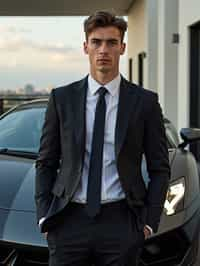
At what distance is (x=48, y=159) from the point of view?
7.19 ft

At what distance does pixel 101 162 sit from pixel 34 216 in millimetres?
1095

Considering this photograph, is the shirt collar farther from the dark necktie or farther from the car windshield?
the car windshield

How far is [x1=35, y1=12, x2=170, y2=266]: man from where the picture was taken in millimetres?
2055

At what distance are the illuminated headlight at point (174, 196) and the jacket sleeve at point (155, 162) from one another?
36.5 inches

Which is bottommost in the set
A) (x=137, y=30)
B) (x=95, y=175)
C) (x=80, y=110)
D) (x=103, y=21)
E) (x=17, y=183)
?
(x=17, y=183)

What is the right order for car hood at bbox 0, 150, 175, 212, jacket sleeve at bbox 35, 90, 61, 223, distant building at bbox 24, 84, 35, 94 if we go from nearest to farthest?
jacket sleeve at bbox 35, 90, 61, 223
car hood at bbox 0, 150, 175, 212
distant building at bbox 24, 84, 35, 94

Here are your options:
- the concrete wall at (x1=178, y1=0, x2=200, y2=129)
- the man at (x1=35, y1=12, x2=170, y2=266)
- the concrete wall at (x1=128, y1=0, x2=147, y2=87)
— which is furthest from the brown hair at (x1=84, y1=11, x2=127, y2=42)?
the concrete wall at (x1=128, y1=0, x2=147, y2=87)

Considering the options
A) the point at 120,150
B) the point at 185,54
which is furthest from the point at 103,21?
the point at 185,54

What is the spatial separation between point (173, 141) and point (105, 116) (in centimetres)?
255

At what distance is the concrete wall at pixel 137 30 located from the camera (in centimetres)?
1343

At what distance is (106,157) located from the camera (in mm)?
2057

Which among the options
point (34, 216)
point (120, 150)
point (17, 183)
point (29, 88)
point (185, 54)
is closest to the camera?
point (120, 150)

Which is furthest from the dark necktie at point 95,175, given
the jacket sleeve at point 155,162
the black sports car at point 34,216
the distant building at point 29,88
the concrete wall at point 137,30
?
the distant building at point 29,88

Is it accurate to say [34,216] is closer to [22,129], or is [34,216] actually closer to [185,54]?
[22,129]
